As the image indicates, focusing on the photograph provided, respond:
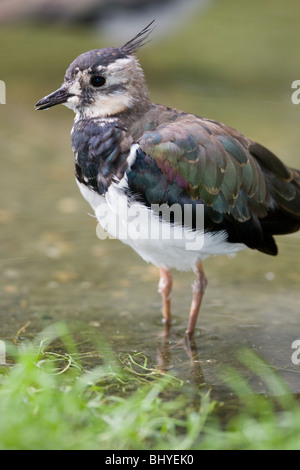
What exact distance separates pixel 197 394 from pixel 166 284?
1.25 meters

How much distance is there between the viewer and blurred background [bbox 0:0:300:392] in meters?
5.51

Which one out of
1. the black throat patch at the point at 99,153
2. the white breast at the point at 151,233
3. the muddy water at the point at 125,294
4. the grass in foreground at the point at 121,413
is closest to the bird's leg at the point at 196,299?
the muddy water at the point at 125,294

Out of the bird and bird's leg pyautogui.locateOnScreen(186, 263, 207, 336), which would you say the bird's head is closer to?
the bird

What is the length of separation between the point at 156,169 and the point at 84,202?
306 cm

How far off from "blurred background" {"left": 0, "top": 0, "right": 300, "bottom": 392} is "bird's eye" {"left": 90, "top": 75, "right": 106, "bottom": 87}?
1.53 metres

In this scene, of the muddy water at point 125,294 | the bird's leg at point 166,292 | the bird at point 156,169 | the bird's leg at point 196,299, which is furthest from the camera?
the bird's leg at point 166,292

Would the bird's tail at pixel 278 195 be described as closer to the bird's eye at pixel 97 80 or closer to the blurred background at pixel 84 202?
the blurred background at pixel 84 202

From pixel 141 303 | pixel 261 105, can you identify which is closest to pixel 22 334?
pixel 141 303

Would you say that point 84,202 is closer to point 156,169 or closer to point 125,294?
point 125,294

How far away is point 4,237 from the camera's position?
6754 millimetres

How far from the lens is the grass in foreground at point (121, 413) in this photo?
363cm

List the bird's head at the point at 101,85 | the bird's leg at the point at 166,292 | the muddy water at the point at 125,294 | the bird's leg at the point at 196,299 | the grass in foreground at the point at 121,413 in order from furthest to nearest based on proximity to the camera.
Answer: the bird's leg at the point at 166,292 → the bird's leg at the point at 196,299 → the muddy water at the point at 125,294 → the bird's head at the point at 101,85 → the grass in foreground at the point at 121,413

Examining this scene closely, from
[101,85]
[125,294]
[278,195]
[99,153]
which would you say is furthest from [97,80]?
[125,294]

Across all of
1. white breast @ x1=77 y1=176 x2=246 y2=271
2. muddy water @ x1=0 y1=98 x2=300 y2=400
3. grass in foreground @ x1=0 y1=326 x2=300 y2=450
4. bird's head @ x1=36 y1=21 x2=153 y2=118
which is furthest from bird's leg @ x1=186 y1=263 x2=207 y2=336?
bird's head @ x1=36 y1=21 x2=153 y2=118
